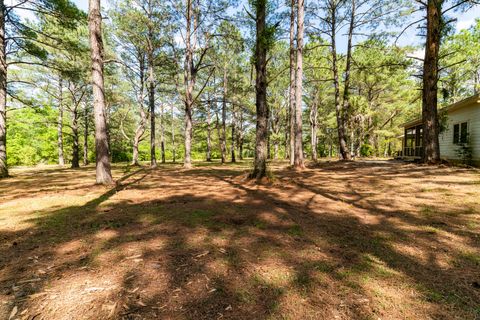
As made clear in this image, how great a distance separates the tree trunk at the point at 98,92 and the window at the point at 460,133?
59.6 ft

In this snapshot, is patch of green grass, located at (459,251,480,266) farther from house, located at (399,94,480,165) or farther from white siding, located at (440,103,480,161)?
white siding, located at (440,103,480,161)

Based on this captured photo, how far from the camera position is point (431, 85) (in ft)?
34.4

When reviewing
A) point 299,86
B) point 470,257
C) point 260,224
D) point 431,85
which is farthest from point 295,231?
point 431,85

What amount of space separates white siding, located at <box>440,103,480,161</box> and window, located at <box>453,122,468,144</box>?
→ 21 cm

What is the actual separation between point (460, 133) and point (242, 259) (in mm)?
17079

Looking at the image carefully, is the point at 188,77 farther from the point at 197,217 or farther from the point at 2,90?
the point at 197,217

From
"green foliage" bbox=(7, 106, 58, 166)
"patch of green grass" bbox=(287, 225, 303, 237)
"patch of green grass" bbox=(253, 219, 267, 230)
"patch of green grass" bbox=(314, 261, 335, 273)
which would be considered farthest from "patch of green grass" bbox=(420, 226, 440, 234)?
"green foliage" bbox=(7, 106, 58, 166)

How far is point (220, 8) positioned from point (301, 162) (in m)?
11.8

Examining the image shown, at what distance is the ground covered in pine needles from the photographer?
6.25 feet

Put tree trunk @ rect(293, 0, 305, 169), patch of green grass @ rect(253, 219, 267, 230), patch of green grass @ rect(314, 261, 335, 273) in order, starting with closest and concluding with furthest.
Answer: patch of green grass @ rect(314, 261, 335, 273), patch of green grass @ rect(253, 219, 267, 230), tree trunk @ rect(293, 0, 305, 169)

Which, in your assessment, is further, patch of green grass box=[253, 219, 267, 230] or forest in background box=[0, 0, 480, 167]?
forest in background box=[0, 0, 480, 167]

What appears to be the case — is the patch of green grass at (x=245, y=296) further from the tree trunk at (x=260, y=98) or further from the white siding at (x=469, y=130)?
the white siding at (x=469, y=130)

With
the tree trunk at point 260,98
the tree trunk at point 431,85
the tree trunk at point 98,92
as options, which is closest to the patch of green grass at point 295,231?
the tree trunk at point 260,98

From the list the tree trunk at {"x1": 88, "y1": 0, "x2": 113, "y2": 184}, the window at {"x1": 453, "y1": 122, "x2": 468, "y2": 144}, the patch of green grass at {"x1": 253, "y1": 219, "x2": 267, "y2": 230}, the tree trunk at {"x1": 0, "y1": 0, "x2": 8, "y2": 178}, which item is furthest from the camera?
the window at {"x1": 453, "y1": 122, "x2": 468, "y2": 144}
